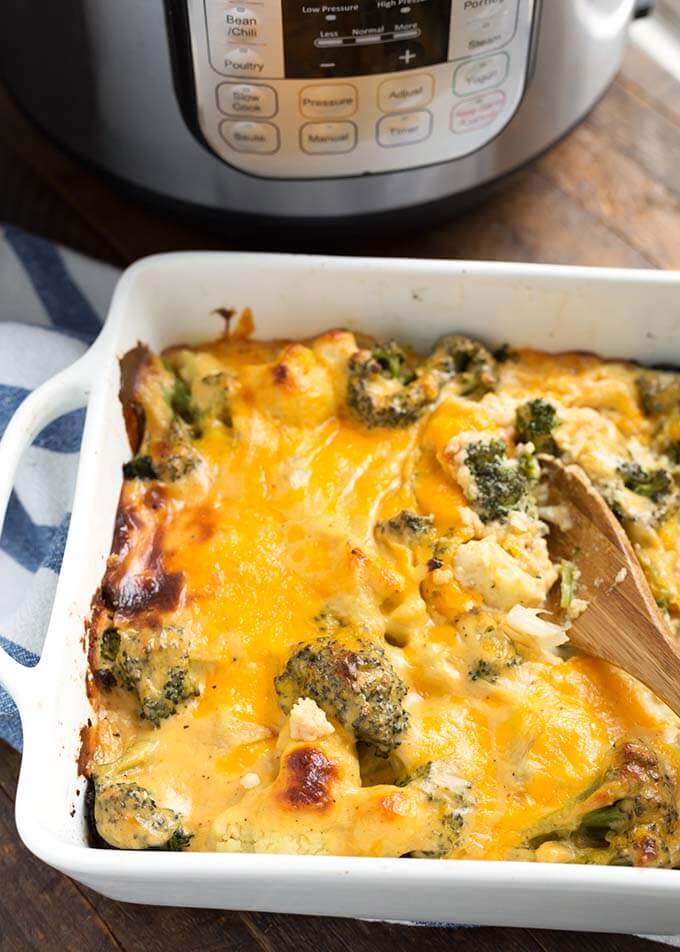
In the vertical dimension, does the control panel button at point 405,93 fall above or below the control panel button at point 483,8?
below

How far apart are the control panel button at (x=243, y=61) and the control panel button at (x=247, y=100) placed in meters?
0.02

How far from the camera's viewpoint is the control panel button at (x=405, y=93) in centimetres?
144

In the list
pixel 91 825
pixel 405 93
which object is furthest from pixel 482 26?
pixel 91 825

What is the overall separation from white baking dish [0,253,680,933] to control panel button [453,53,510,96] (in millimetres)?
219

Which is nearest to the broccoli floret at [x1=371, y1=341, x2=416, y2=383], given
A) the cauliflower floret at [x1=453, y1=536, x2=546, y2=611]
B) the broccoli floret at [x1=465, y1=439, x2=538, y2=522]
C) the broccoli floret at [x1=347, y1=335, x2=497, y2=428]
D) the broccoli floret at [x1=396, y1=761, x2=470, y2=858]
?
the broccoli floret at [x1=347, y1=335, x2=497, y2=428]

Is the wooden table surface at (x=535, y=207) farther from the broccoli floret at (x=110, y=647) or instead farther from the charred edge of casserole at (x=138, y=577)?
the broccoli floret at (x=110, y=647)

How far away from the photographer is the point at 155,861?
1.10 metres

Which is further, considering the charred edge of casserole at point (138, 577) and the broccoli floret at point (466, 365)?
the broccoli floret at point (466, 365)

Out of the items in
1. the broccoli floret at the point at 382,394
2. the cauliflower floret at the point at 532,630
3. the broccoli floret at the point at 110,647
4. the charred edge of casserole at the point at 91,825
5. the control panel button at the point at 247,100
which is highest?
the control panel button at the point at 247,100

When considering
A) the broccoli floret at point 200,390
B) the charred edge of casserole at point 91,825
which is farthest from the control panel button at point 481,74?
the charred edge of casserole at point 91,825

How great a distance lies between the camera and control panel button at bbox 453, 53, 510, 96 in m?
1.46

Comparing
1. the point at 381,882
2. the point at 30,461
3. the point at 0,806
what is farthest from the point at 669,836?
the point at 30,461

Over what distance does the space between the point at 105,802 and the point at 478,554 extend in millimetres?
488

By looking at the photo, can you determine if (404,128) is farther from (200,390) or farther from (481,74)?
(200,390)
